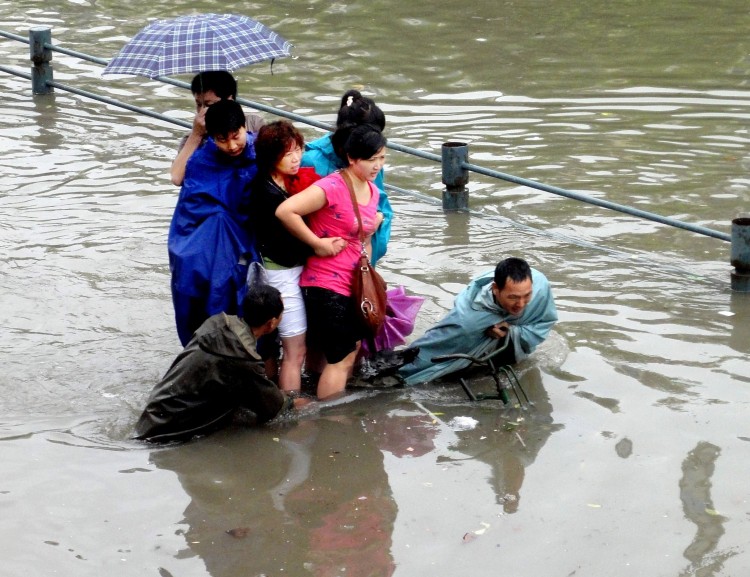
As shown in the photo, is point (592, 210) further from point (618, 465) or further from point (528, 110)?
point (618, 465)

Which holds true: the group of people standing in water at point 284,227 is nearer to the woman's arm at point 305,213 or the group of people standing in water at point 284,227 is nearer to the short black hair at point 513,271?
the woman's arm at point 305,213

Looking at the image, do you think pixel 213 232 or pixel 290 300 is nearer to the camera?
pixel 213 232

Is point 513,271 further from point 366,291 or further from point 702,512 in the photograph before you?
point 702,512

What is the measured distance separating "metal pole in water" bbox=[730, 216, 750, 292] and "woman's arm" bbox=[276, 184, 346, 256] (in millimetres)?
2849

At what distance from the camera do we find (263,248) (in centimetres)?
613

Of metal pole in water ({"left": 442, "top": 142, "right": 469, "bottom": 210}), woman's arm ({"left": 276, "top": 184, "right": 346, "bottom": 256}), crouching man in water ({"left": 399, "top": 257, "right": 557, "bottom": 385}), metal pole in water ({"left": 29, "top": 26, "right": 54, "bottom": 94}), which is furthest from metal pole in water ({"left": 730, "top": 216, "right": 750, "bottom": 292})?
metal pole in water ({"left": 29, "top": 26, "right": 54, "bottom": 94})

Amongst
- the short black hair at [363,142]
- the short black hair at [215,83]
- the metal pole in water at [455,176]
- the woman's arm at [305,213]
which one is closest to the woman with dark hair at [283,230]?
the woman's arm at [305,213]

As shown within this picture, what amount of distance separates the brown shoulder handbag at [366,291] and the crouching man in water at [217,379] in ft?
1.63

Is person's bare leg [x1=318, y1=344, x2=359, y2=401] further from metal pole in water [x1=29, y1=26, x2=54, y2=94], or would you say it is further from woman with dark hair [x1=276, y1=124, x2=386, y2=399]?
metal pole in water [x1=29, y1=26, x2=54, y2=94]

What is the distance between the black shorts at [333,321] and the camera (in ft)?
19.9

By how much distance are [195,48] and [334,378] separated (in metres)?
1.88

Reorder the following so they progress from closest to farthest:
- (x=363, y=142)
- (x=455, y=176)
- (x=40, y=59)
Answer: (x=363, y=142) → (x=455, y=176) → (x=40, y=59)

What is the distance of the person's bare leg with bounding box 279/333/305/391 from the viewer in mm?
6168

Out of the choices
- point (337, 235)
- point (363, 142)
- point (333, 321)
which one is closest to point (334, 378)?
point (333, 321)
